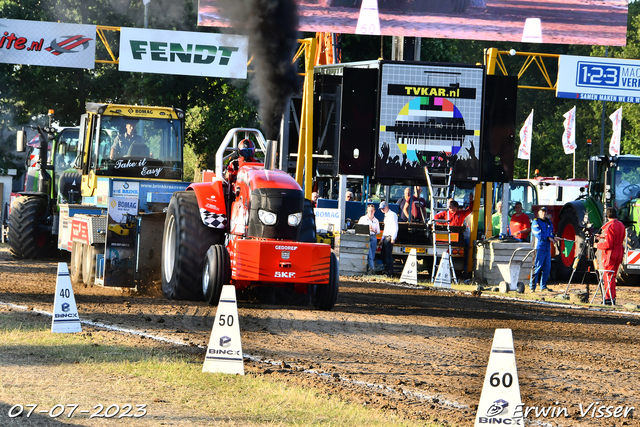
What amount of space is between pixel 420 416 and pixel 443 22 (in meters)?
20.9

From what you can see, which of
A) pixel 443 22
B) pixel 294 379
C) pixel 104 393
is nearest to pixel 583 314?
pixel 294 379

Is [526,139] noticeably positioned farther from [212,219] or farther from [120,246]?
[212,219]

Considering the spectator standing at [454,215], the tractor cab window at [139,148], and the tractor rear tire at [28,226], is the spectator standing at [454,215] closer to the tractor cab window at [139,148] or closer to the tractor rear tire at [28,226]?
the tractor cab window at [139,148]

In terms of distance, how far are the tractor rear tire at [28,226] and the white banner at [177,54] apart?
5.97m

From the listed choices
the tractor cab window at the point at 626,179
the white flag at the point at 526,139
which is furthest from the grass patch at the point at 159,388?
the white flag at the point at 526,139

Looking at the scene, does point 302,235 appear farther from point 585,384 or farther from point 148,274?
point 585,384

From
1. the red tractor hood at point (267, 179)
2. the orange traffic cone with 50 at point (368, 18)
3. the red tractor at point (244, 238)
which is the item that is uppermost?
the orange traffic cone with 50 at point (368, 18)

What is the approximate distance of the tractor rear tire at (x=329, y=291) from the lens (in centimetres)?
1175

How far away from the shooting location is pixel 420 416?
628 cm

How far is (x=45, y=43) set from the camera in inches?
981

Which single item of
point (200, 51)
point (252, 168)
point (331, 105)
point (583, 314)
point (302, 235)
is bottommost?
point (583, 314)

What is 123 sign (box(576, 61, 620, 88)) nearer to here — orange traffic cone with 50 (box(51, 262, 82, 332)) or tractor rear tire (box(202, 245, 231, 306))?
tractor rear tire (box(202, 245, 231, 306))

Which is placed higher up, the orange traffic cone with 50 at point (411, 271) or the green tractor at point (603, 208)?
the green tractor at point (603, 208)

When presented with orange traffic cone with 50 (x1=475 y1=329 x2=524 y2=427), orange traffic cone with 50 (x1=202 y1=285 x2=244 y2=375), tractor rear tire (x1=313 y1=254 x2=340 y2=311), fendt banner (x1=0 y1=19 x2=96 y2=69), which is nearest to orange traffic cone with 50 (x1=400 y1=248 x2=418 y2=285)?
tractor rear tire (x1=313 y1=254 x2=340 y2=311)
